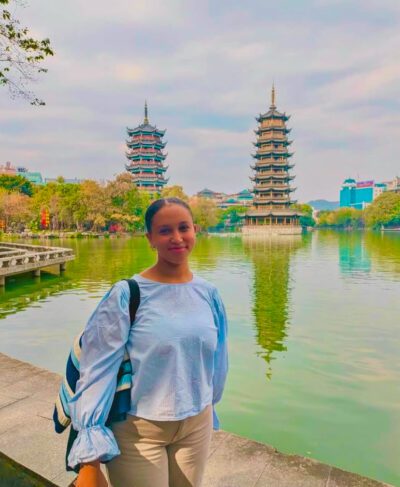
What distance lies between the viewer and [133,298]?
4.43 feet

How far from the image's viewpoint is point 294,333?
7250 mm

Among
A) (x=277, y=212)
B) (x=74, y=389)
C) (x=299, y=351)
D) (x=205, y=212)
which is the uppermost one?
(x=205, y=212)

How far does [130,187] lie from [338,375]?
41.5 metres

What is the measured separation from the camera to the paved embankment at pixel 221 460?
2.13 m

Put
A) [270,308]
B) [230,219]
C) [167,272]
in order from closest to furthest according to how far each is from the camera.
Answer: [167,272]
[270,308]
[230,219]

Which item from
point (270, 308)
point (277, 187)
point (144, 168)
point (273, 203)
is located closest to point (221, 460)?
point (270, 308)

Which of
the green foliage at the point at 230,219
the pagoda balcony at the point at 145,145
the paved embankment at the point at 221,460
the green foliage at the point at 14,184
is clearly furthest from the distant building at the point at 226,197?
the paved embankment at the point at 221,460

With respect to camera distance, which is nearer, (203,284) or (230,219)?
(203,284)

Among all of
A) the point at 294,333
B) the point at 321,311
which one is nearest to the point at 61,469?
the point at 294,333

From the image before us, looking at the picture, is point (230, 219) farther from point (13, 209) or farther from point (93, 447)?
point (93, 447)

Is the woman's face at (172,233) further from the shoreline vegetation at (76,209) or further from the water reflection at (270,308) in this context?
the shoreline vegetation at (76,209)

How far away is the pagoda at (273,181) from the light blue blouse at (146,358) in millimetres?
57490

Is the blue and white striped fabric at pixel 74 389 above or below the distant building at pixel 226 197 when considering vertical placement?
below

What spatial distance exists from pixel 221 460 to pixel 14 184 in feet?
193
